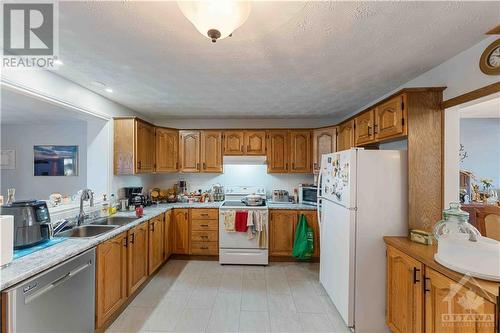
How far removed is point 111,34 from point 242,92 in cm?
146

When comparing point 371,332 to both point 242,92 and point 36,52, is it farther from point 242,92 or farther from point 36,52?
point 36,52

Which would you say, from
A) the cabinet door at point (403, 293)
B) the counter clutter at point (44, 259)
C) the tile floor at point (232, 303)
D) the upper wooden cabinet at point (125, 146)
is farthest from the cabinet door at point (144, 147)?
the cabinet door at point (403, 293)

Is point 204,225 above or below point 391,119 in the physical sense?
below

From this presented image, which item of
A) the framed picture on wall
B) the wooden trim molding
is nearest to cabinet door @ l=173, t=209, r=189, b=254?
the framed picture on wall

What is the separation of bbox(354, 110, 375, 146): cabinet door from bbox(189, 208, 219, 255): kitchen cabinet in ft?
7.71

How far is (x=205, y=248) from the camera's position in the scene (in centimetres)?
353

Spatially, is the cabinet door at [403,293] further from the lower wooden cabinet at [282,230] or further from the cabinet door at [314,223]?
the lower wooden cabinet at [282,230]

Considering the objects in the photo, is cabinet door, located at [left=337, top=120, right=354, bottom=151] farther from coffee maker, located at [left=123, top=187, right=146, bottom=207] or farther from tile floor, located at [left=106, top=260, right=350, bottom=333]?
coffee maker, located at [left=123, top=187, right=146, bottom=207]

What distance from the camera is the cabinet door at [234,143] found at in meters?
3.89

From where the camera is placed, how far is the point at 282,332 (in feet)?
6.60

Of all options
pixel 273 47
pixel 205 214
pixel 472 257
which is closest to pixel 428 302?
pixel 472 257

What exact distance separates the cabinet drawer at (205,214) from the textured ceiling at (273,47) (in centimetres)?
182

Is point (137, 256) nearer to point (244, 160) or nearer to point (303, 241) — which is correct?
point (244, 160)

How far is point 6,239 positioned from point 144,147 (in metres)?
2.15
